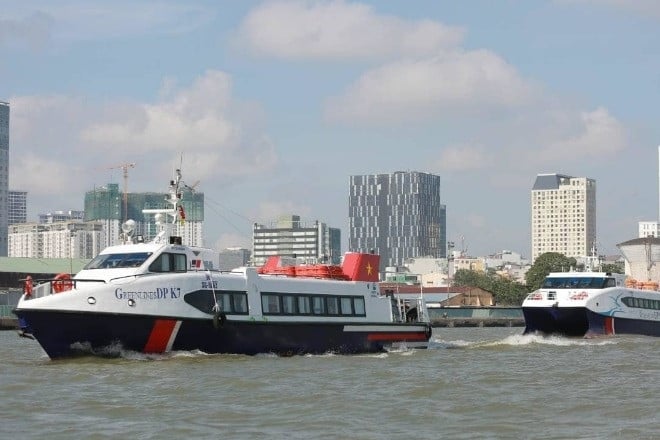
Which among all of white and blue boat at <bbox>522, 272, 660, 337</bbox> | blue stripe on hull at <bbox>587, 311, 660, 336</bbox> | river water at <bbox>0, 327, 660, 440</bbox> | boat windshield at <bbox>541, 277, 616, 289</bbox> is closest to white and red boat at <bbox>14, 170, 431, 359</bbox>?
river water at <bbox>0, 327, 660, 440</bbox>

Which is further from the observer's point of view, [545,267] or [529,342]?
[545,267]

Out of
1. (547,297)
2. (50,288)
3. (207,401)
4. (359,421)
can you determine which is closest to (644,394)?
(359,421)

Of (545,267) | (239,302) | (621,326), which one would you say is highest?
(545,267)

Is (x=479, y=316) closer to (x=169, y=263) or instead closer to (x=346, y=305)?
(x=346, y=305)

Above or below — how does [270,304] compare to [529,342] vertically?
above

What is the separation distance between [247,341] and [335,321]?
168 inches

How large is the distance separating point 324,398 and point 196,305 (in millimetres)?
9059

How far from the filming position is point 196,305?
36.2 metres

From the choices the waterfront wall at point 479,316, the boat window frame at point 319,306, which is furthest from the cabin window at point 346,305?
the waterfront wall at point 479,316

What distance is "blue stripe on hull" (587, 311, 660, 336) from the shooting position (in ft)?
187

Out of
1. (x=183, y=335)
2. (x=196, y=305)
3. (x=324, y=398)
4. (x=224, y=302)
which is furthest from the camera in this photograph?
(x=224, y=302)

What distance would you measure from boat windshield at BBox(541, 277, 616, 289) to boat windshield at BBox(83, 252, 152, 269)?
27.7 m

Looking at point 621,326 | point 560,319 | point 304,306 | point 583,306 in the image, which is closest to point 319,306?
point 304,306

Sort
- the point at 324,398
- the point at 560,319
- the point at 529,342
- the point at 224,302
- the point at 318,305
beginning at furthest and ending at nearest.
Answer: the point at 560,319
the point at 529,342
the point at 318,305
the point at 224,302
the point at 324,398
